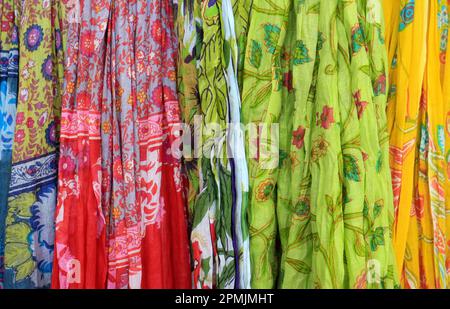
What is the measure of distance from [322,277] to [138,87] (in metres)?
0.37

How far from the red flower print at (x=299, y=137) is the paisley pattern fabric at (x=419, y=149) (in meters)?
0.15

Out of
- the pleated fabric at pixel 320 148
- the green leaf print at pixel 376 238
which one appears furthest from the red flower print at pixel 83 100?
the green leaf print at pixel 376 238

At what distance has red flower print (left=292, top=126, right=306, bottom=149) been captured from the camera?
60 centimetres

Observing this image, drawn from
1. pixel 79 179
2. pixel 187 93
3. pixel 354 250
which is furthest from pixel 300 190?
pixel 79 179

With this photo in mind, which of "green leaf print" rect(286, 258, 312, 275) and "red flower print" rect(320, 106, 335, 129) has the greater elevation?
"red flower print" rect(320, 106, 335, 129)

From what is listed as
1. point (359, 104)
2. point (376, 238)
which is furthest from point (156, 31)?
point (376, 238)

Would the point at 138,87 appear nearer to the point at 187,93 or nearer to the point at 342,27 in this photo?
the point at 187,93

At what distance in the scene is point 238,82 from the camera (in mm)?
616

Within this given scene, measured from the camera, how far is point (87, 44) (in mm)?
638

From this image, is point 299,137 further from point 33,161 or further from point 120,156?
point 33,161

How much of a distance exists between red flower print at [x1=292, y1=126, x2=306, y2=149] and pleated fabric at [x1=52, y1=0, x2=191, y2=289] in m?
0.17

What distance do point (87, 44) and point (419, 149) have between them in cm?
52

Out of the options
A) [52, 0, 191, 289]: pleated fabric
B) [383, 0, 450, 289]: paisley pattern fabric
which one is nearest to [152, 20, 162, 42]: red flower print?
[52, 0, 191, 289]: pleated fabric

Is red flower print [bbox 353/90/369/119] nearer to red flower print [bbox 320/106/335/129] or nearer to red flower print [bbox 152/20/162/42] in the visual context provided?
red flower print [bbox 320/106/335/129]
